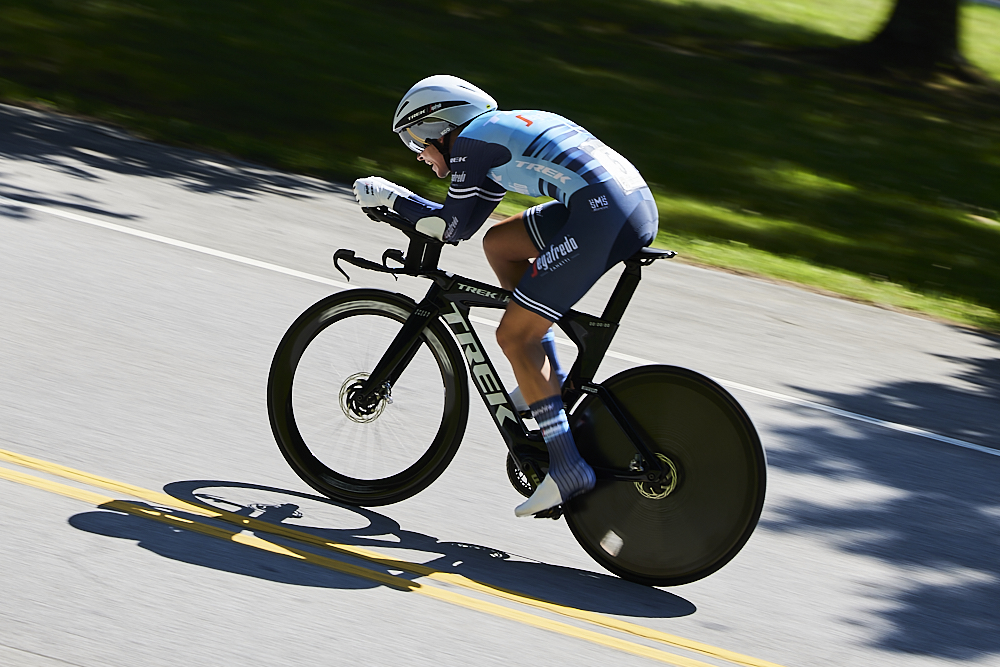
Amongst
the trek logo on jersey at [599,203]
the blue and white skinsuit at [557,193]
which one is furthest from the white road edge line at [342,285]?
the trek logo on jersey at [599,203]

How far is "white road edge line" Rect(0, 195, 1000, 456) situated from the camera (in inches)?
294

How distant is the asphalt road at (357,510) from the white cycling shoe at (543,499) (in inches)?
9.9

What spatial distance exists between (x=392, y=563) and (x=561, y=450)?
0.83 meters

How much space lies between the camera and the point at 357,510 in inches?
211

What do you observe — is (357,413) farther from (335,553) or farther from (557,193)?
(557,193)

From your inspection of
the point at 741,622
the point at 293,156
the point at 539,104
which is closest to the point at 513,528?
the point at 741,622

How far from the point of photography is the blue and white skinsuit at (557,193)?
15.6 feet

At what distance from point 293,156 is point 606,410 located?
8429mm

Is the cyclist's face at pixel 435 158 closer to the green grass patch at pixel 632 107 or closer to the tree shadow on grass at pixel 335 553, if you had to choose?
the tree shadow on grass at pixel 335 553

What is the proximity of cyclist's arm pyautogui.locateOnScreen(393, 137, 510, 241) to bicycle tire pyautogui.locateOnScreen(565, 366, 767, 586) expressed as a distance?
91 centimetres

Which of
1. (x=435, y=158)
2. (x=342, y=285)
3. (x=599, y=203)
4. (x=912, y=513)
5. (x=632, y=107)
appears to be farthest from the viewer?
(x=632, y=107)

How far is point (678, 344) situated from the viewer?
855 centimetres

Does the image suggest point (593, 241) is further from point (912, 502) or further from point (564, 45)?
point (564, 45)

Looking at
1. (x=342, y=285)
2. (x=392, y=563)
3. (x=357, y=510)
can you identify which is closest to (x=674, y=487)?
(x=392, y=563)
